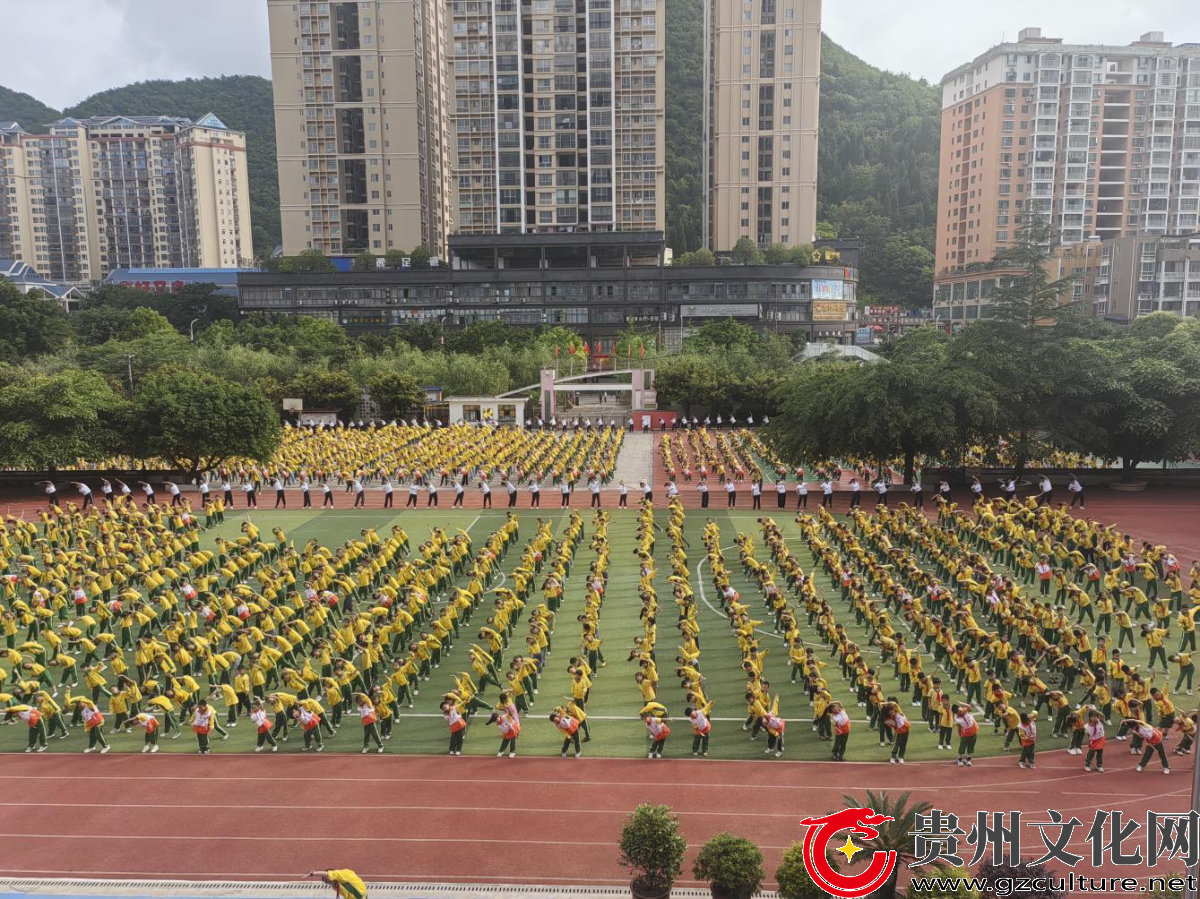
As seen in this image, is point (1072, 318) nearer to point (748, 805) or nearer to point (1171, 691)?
point (1171, 691)

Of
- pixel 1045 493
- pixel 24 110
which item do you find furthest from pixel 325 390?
A: pixel 24 110

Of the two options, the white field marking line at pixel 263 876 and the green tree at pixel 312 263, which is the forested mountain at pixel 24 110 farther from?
the white field marking line at pixel 263 876

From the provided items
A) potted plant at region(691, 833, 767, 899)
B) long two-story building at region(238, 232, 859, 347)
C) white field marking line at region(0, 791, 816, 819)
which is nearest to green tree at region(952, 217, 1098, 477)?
white field marking line at region(0, 791, 816, 819)

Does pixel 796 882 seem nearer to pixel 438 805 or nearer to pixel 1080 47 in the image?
pixel 438 805

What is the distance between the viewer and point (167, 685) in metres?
14.4

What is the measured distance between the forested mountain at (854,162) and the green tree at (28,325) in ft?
198

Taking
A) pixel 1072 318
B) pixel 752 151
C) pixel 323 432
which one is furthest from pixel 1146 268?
pixel 323 432

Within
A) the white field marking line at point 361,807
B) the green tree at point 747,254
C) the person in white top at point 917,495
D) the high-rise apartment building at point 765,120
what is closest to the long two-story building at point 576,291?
the green tree at point 747,254

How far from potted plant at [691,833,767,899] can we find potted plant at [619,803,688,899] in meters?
0.26

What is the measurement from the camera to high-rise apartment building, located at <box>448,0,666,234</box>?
7750 centimetres

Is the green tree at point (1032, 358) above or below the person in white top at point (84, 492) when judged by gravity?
above

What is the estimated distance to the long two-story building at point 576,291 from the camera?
7506 cm

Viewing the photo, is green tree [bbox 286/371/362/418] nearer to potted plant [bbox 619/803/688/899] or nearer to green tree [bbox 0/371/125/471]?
green tree [bbox 0/371/125/471]

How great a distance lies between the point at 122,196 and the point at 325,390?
332 ft
